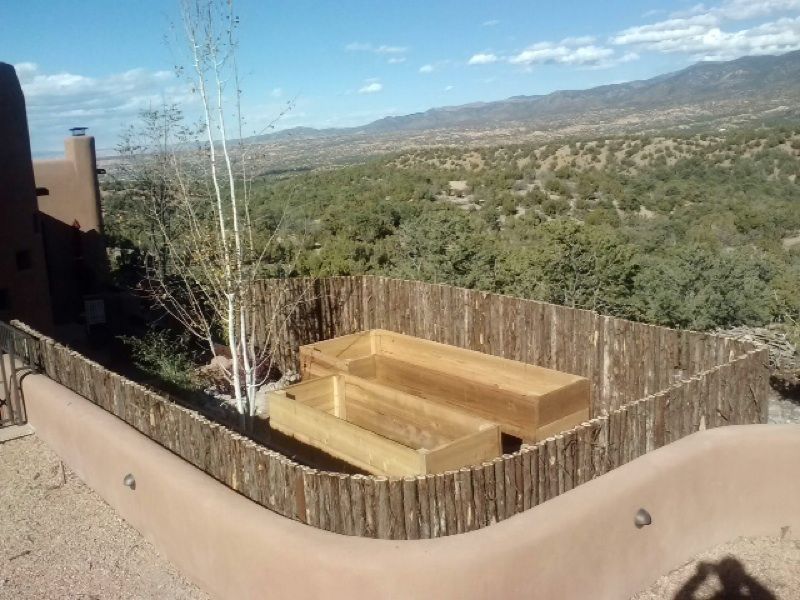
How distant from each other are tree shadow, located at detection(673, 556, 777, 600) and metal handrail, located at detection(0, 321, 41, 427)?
7459 millimetres

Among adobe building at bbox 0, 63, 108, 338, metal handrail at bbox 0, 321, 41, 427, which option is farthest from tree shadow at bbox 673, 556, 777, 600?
adobe building at bbox 0, 63, 108, 338

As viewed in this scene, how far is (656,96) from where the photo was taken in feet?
508

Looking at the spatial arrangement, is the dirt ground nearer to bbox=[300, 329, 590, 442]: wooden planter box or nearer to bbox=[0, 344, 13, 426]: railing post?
bbox=[300, 329, 590, 442]: wooden planter box

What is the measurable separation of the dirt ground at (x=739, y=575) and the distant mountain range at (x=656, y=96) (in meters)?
89.4

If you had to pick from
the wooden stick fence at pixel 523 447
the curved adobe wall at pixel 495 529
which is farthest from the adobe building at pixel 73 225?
the curved adobe wall at pixel 495 529

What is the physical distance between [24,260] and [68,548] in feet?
27.3

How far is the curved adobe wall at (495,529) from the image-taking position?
485 cm

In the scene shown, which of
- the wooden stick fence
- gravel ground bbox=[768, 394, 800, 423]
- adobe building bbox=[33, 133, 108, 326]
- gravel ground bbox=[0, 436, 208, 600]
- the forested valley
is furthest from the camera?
adobe building bbox=[33, 133, 108, 326]

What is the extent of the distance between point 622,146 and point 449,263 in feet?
109

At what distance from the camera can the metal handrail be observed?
9203mm

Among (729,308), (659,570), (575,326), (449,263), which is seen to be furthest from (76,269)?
(659,570)

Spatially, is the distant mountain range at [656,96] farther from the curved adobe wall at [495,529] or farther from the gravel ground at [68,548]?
the curved adobe wall at [495,529]

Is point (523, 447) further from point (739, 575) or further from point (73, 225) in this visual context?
point (73, 225)

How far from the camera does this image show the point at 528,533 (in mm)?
5125
